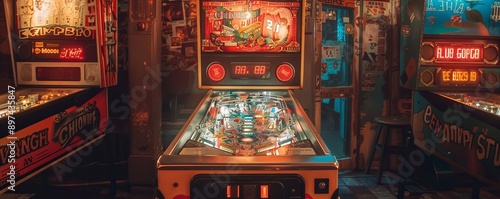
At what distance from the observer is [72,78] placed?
399cm

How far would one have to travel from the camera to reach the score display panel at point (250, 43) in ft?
12.0

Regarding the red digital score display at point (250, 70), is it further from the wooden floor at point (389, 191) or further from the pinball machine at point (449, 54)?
the wooden floor at point (389, 191)

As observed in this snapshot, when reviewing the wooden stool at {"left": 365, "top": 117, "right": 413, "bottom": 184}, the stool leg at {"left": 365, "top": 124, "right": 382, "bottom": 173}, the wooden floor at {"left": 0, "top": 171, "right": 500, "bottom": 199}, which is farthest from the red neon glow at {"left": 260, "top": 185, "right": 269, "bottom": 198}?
the stool leg at {"left": 365, "top": 124, "right": 382, "bottom": 173}

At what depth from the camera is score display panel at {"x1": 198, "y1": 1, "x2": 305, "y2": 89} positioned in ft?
12.0

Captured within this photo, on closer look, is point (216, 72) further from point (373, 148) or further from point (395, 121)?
point (373, 148)

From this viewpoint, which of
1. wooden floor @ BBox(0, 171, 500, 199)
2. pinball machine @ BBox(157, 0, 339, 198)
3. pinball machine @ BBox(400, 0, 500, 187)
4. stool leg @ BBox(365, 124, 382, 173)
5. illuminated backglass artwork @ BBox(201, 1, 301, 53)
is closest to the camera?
pinball machine @ BBox(157, 0, 339, 198)

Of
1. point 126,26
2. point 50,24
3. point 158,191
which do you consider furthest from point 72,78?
point 158,191

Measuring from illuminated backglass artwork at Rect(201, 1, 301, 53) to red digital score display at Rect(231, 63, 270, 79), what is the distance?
124 mm

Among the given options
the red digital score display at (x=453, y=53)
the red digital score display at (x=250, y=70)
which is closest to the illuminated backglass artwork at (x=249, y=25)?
the red digital score display at (x=250, y=70)

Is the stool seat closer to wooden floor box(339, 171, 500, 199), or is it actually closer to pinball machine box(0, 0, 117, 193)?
wooden floor box(339, 171, 500, 199)

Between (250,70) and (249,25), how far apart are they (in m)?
0.37

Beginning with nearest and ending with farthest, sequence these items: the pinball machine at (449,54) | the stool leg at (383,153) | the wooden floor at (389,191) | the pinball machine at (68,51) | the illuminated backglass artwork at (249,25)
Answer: the illuminated backglass artwork at (249,25) → the pinball machine at (68,51) → the pinball machine at (449,54) → the wooden floor at (389,191) → the stool leg at (383,153)

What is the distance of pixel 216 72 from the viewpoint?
3.72 m

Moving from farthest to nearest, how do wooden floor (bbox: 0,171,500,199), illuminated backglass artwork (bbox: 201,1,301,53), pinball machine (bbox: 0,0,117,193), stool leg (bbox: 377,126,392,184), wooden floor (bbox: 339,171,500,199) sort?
stool leg (bbox: 377,126,392,184), wooden floor (bbox: 339,171,500,199), wooden floor (bbox: 0,171,500,199), pinball machine (bbox: 0,0,117,193), illuminated backglass artwork (bbox: 201,1,301,53)
